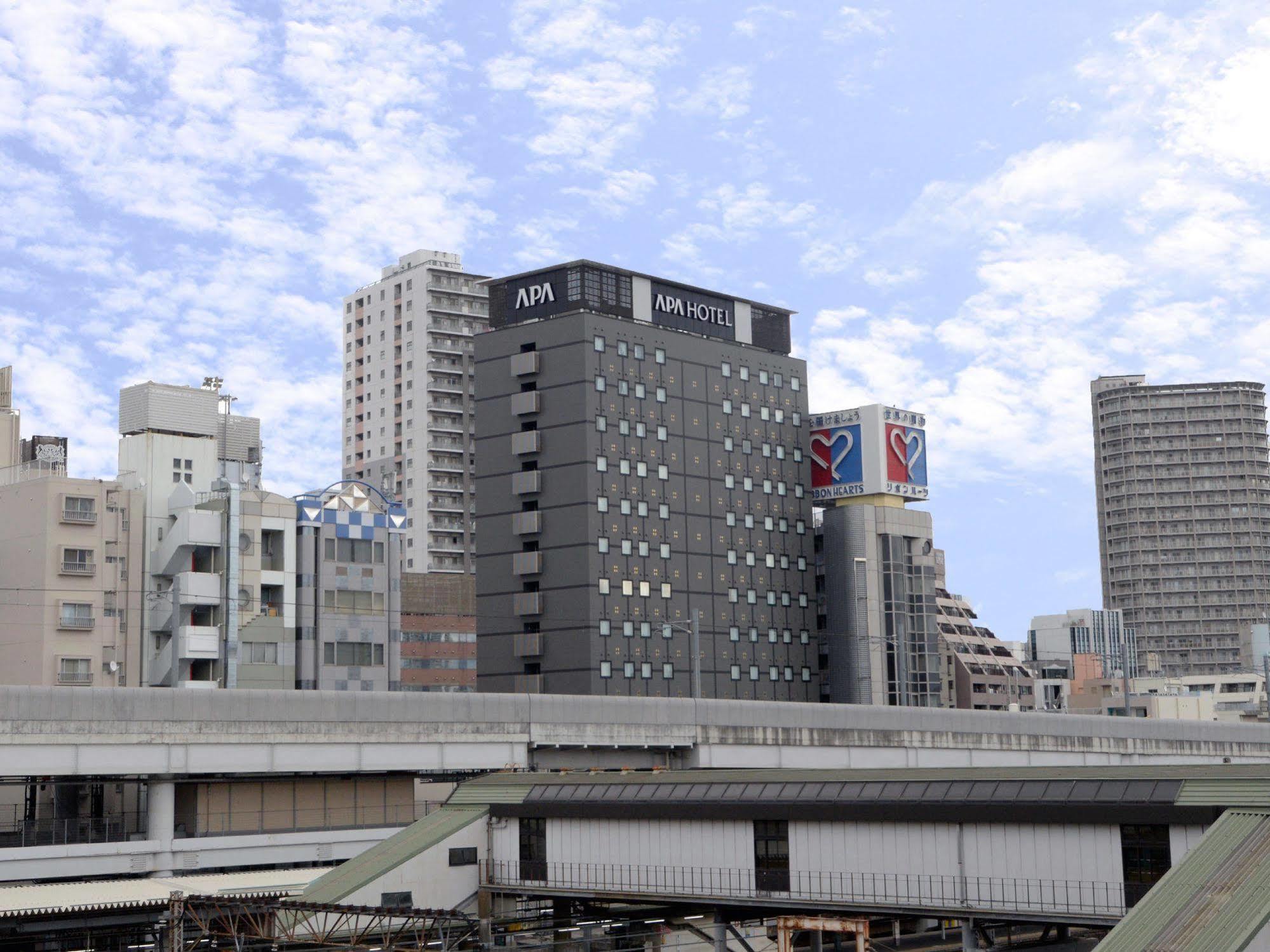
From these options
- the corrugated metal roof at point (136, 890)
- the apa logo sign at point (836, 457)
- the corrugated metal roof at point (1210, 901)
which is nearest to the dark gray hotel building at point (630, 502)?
the apa logo sign at point (836, 457)

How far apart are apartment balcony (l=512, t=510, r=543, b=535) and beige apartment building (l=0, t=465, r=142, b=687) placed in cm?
4172

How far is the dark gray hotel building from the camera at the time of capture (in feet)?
504

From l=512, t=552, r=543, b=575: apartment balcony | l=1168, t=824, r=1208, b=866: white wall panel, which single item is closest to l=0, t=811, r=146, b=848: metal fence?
l=1168, t=824, r=1208, b=866: white wall panel

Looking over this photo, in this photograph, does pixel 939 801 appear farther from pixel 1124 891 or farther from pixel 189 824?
pixel 189 824

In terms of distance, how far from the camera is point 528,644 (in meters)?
154

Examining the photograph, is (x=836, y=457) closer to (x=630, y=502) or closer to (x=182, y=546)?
(x=630, y=502)

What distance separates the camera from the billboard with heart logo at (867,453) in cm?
17088

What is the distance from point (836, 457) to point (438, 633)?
159 feet

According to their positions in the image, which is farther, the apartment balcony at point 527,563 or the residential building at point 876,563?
the residential building at point 876,563

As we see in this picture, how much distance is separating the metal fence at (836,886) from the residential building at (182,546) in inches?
2528

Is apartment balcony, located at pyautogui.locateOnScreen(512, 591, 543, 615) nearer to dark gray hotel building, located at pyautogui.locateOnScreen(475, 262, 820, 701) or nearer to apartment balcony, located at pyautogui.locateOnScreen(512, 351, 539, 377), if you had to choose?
dark gray hotel building, located at pyautogui.locateOnScreen(475, 262, 820, 701)

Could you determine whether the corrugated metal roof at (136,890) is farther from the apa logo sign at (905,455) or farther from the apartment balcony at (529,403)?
the apa logo sign at (905,455)

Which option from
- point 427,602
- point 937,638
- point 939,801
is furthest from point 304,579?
point 939,801

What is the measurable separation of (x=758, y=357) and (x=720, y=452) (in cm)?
1327
